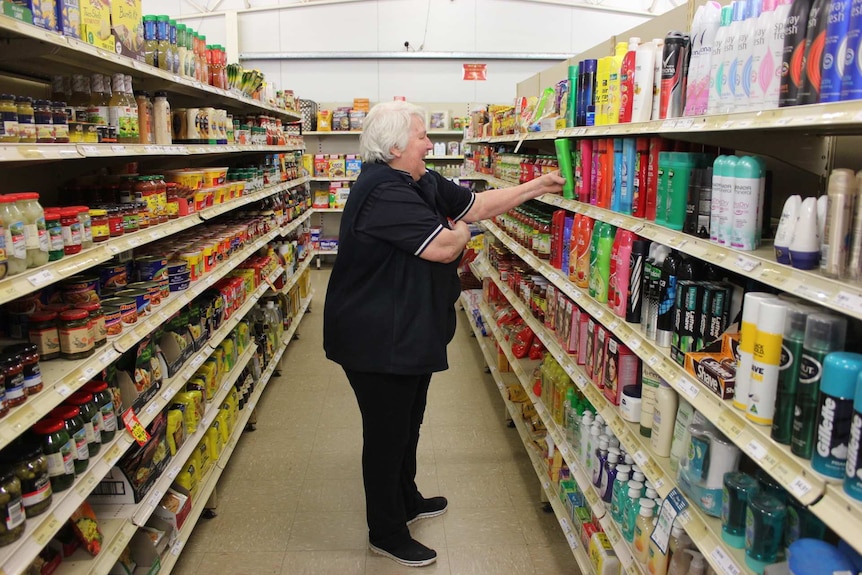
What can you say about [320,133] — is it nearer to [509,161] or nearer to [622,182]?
[509,161]

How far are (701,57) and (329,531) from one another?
2.66m

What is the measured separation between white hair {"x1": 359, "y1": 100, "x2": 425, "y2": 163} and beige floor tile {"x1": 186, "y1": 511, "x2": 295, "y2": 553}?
1891 mm

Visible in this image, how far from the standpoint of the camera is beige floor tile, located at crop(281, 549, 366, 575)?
2.91 m

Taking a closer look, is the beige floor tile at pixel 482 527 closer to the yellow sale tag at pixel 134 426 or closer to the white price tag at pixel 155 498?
the white price tag at pixel 155 498

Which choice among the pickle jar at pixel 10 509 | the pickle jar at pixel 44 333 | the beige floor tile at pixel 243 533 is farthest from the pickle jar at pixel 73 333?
the beige floor tile at pixel 243 533

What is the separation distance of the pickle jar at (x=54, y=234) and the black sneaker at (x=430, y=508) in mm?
2128

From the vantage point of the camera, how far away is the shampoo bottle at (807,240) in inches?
52.8

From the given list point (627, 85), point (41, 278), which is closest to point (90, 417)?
point (41, 278)

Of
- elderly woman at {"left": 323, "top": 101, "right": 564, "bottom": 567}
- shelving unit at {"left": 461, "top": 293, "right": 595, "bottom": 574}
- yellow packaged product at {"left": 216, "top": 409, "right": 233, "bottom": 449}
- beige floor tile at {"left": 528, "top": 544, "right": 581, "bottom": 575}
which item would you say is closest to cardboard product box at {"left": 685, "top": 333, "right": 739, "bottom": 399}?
elderly woman at {"left": 323, "top": 101, "right": 564, "bottom": 567}

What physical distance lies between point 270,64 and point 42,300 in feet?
29.5

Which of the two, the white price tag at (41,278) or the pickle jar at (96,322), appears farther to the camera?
the pickle jar at (96,322)

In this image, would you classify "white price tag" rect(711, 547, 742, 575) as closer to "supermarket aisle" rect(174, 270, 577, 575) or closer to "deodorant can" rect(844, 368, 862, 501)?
"deodorant can" rect(844, 368, 862, 501)

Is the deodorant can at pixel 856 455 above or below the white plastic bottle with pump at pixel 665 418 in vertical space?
above

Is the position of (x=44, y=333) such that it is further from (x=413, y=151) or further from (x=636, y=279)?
(x=636, y=279)
